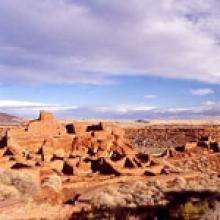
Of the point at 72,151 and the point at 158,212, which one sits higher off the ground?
the point at 72,151

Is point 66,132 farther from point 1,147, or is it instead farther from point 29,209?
point 29,209

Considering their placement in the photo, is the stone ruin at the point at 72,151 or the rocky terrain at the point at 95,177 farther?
the stone ruin at the point at 72,151

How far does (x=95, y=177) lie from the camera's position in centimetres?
2186

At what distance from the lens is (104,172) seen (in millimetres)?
23453

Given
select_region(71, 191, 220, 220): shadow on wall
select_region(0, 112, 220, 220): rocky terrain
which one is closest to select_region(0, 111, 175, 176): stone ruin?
select_region(0, 112, 220, 220): rocky terrain

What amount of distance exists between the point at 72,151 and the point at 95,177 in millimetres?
6439

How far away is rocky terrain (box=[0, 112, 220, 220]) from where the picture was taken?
1482 cm

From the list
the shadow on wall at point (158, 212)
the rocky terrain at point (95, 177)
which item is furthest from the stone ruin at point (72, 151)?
the shadow on wall at point (158, 212)

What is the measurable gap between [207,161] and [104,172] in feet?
30.8

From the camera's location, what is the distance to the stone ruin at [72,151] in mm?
23062

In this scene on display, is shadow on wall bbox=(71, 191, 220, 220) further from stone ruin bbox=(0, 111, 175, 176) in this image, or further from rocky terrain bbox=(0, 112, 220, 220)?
stone ruin bbox=(0, 111, 175, 176)

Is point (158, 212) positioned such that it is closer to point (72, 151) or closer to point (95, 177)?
point (95, 177)

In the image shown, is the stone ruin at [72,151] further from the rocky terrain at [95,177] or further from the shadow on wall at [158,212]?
the shadow on wall at [158,212]

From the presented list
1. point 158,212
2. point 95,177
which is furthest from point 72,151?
Result: point 158,212
